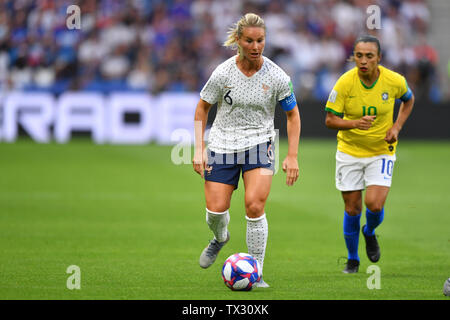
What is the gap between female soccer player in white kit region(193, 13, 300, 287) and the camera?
7363mm

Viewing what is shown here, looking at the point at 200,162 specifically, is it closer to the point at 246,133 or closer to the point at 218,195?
the point at 218,195

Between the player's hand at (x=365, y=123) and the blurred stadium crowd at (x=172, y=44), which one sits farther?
the blurred stadium crowd at (x=172, y=44)

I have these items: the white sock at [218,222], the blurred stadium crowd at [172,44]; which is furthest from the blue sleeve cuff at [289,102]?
the blurred stadium crowd at [172,44]

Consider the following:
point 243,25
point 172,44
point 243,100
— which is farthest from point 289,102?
point 172,44

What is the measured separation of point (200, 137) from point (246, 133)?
1.34 feet

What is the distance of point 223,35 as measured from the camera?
25.7 meters

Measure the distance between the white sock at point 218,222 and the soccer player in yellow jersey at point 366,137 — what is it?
4.25 ft

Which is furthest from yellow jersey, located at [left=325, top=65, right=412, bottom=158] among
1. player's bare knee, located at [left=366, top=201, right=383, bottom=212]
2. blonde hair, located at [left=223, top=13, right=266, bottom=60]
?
blonde hair, located at [left=223, top=13, right=266, bottom=60]

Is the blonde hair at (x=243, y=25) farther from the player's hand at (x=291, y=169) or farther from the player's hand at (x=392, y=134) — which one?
the player's hand at (x=392, y=134)

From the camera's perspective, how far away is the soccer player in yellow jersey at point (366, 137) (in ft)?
27.2

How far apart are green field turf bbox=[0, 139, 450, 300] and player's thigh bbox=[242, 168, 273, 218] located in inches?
26.6

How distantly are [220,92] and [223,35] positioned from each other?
18465 millimetres

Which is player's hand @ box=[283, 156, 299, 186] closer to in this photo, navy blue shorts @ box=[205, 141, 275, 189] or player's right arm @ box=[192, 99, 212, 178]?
navy blue shorts @ box=[205, 141, 275, 189]
